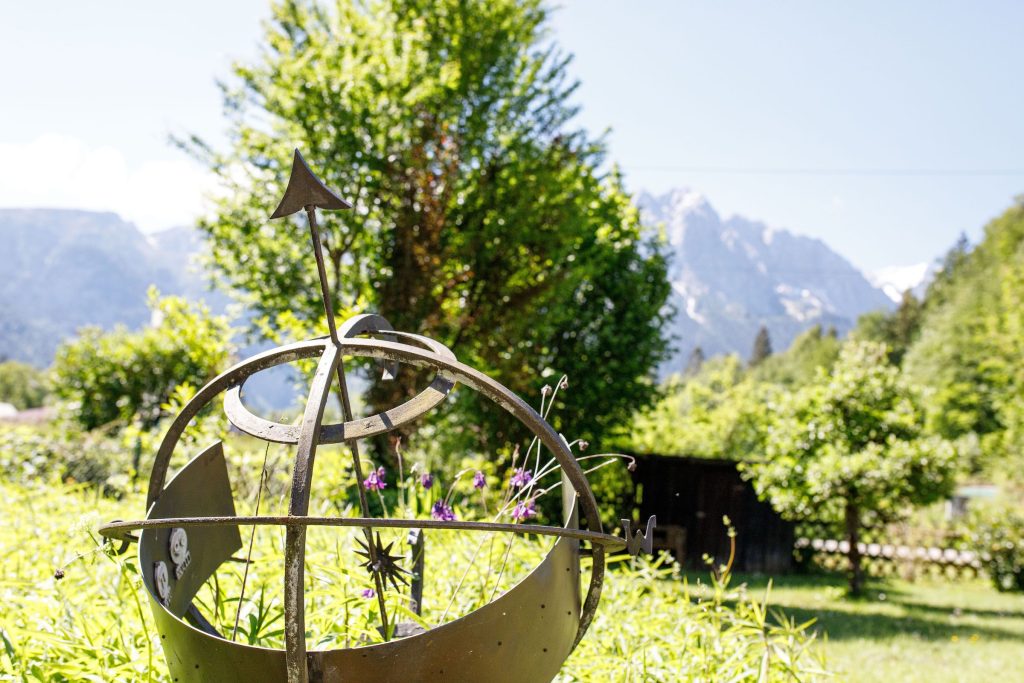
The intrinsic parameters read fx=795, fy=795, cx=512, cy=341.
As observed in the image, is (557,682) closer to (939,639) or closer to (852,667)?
(852,667)

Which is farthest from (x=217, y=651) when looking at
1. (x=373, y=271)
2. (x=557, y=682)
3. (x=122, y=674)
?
(x=373, y=271)

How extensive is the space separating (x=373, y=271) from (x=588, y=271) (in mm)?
2849

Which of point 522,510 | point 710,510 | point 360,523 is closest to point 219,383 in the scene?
point 360,523

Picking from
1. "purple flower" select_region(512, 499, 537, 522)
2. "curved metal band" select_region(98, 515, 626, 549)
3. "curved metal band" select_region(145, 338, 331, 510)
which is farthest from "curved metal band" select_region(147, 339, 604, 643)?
"purple flower" select_region(512, 499, 537, 522)

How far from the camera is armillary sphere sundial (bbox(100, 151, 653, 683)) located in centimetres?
168

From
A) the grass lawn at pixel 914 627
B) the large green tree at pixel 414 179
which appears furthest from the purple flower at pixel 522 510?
the large green tree at pixel 414 179

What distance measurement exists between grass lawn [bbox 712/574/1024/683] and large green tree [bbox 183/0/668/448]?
13.9 ft

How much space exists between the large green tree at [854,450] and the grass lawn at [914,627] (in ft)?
3.85

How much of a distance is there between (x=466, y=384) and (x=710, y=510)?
1393cm

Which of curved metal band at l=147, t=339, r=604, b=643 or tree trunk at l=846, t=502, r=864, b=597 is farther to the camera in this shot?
tree trunk at l=846, t=502, r=864, b=597

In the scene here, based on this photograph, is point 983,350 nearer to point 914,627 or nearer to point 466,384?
point 914,627

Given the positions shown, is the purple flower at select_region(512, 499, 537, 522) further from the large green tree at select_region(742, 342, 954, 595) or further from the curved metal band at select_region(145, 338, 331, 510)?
the large green tree at select_region(742, 342, 954, 595)

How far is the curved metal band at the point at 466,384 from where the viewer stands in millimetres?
1880

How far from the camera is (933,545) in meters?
16.8
